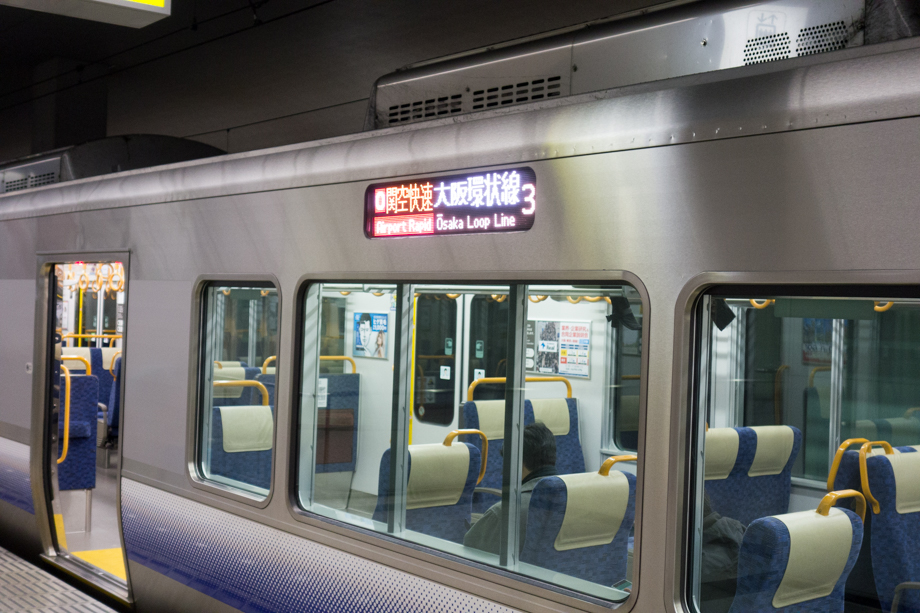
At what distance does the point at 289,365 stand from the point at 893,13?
2.12 metres

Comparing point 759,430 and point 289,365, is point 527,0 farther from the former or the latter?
point 759,430

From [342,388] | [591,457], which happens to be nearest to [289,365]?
Answer: [342,388]

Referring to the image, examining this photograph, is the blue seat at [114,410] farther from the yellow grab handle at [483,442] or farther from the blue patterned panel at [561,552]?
the blue patterned panel at [561,552]

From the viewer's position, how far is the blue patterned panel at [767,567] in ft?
6.08

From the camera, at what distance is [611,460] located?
2283mm

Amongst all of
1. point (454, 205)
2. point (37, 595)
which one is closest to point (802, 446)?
point (454, 205)

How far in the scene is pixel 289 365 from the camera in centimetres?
309

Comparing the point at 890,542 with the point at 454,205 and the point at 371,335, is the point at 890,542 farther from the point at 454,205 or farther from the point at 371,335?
the point at 371,335

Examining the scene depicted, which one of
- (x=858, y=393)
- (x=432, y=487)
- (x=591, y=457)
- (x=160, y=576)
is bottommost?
(x=160, y=576)

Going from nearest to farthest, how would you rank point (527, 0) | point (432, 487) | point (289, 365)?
point (432, 487), point (289, 365), point (527, 0)

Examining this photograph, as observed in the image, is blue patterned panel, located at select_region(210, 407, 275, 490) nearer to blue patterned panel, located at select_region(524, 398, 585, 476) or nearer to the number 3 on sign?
blue patterned panel, located at select_region(524, 398, 585, 476)

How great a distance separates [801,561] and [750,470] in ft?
0.70

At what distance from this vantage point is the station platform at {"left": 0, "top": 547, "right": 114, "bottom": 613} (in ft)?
12.7

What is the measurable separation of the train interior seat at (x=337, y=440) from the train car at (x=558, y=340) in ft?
0.04
